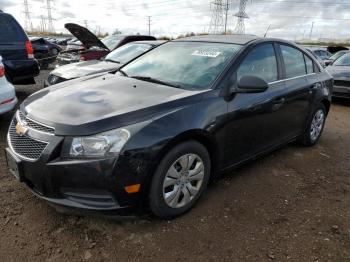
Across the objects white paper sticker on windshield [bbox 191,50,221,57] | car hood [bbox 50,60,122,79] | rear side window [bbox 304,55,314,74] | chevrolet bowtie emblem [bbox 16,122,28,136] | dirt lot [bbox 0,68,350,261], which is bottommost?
dirt lot [bbox 0,68,350,261]

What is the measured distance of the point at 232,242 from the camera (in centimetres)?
283

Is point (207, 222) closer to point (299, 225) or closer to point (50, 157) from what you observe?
point (299, 225)

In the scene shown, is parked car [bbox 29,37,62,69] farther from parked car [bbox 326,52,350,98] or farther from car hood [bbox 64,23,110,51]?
parked car [bbox 326,52,350,98]

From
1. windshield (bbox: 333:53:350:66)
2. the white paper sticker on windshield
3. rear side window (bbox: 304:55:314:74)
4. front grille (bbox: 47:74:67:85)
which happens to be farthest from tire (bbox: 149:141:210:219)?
windshield (bbox: 333:53:350:66)

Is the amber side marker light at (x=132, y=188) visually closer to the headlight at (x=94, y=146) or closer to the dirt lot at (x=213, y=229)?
the headlight at (x=94, y=146)

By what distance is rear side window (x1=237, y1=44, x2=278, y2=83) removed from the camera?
3.68 meters

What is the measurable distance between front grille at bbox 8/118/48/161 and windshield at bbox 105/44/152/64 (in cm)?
491

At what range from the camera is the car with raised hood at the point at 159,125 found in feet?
8.56

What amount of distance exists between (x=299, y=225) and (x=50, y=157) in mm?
2225

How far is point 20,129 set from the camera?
9.77 ft

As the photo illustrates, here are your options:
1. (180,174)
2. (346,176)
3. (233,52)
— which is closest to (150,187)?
(180,174)

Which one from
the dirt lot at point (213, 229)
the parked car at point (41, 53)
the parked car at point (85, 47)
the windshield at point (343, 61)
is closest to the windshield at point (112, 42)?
the parked car at point (85, 47)

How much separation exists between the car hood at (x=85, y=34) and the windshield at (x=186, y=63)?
5.04 m

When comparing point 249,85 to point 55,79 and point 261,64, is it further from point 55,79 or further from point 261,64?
point 55,79
